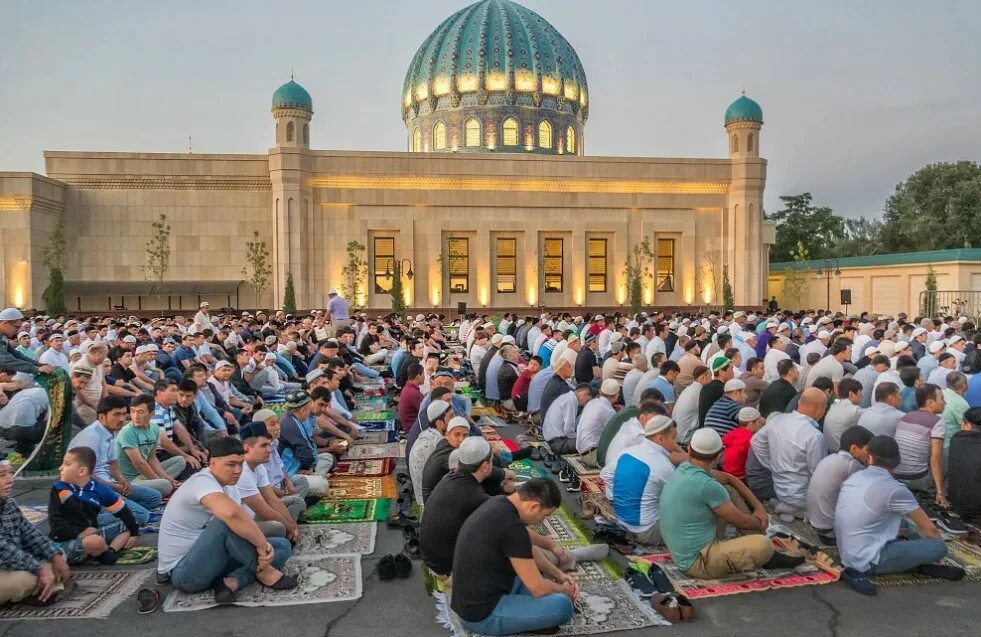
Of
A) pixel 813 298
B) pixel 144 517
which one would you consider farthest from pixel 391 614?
pixel 813 298

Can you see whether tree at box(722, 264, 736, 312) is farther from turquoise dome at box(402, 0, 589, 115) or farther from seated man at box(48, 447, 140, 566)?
seated man at box(48, 447, 140, 566)

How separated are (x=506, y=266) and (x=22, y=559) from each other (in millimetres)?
30959

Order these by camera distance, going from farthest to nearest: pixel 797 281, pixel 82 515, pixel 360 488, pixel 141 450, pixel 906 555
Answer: pixel 797 281 < pixel 360 488 < pixel 141 450 < pixel 82 515 < pixel 906 555

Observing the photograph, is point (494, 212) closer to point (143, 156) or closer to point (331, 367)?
point (143, 156)

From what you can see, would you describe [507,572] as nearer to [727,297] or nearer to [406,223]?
[406,223]

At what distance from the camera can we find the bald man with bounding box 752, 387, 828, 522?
6625 millimetres

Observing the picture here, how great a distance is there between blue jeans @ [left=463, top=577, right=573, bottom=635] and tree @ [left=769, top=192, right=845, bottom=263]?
57.7 meters

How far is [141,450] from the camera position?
23.9 ft

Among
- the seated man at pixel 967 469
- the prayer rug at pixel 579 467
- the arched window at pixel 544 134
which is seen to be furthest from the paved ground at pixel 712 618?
the arched window at pixel 544 134

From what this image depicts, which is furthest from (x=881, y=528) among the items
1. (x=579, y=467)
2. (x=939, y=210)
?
(x=939, y=210)

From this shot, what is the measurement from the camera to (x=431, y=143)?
4256cm

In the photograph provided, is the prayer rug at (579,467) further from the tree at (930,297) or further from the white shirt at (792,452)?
the tree at (930,297)

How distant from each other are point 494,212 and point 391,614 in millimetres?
30580

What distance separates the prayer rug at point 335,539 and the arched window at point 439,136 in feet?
121
